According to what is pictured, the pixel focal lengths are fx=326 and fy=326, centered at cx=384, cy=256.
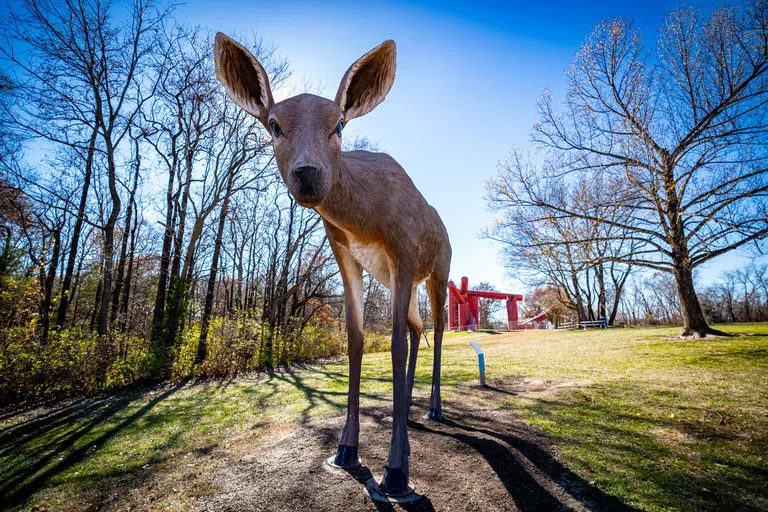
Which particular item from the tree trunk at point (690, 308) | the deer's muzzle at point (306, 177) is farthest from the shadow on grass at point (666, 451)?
the tree trunk at point (690, 308)

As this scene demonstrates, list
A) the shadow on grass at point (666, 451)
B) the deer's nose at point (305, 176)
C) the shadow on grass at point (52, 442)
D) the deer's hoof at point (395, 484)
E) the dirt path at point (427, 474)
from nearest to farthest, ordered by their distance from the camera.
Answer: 1. the deer's nose at point (305, 176)
2. the shadow on grass at point (666, 451)
3. the dirt path at point (427, 474)
4. the deer's hoof at point (395, 484)
5. the shadow on grass at point (52, 442)

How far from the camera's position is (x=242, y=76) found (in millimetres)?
2498

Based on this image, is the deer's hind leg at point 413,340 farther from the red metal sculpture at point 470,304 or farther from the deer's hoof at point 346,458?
the red metal sculpture at point 470,304

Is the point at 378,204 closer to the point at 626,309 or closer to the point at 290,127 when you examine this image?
the point at 290,127

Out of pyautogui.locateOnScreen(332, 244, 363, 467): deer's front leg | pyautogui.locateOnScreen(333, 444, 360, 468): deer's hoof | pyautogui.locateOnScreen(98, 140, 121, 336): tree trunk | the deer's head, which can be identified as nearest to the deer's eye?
the deer's head

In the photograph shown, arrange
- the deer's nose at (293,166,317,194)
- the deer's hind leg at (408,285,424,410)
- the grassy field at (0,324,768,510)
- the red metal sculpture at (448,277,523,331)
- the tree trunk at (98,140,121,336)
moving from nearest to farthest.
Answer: the deer's nose at (293,166,317,194), the grassy field at (0,324,768,510), the deer's hind leg at (408,285,424,410), the tree trunk at (98,140,121,336), the red metal sculpture at (448,277,523,331)

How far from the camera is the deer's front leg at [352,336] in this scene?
9.99 feet

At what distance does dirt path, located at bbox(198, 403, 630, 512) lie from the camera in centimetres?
231

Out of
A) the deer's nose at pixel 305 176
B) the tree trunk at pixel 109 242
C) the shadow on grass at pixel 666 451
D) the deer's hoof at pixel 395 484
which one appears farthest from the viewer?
the tree trunk at pixel 109 242

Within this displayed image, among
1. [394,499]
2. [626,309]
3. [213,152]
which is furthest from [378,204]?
[626,309]

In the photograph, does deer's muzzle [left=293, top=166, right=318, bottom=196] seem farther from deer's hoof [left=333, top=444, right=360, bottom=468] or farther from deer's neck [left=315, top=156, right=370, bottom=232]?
deer's hoof [left=333, top=444, right=360, bottom=468]

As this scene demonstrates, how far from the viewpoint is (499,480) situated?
2.57 metres

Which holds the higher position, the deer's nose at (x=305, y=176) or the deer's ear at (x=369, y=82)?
the deer's ear at (x=369, y=82)

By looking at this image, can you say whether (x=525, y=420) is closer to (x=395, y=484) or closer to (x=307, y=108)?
(x=395, y=484)
